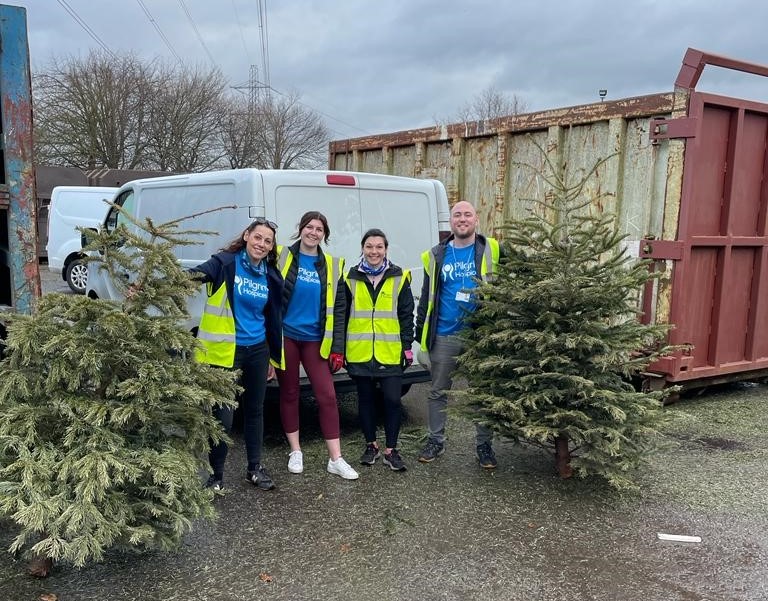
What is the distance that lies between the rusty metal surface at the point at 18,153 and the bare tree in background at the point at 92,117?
83.5 ft

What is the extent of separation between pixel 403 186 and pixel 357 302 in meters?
1.51

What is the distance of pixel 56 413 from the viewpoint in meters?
3.08

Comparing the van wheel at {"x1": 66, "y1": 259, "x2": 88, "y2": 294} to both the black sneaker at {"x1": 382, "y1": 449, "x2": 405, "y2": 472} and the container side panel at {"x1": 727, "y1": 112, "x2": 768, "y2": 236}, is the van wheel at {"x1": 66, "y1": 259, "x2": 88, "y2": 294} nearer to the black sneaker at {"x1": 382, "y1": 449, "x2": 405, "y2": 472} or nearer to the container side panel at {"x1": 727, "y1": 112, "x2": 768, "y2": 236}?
the black sneaker at {"x1": 382, "y1": 449, "x2": 405, "y2": 472}

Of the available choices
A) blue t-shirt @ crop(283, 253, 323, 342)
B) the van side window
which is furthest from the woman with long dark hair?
the van side window

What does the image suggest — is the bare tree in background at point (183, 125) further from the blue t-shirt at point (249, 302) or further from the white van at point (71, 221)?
the blue t-shirt at point (249, 302)

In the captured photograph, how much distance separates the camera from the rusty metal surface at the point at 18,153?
351 cm

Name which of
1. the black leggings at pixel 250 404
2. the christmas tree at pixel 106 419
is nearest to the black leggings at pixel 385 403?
the black leggings at pixel 250 404

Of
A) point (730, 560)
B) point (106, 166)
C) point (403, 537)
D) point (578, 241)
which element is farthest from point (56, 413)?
point (106, 166)

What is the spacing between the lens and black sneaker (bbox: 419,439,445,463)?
483cm

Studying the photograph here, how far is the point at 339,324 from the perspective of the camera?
14.8 feet

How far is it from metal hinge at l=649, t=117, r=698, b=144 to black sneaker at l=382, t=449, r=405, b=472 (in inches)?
137

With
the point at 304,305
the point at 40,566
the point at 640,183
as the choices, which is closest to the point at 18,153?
the point at 304,305

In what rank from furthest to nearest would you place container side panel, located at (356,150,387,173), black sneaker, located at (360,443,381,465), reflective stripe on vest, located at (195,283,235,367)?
1. container side panel, located at (356,150,387,173)
2. black sneaker, located at (360,443,381,465)
3. reflective stripe on vest, located at (195,283,235,367)

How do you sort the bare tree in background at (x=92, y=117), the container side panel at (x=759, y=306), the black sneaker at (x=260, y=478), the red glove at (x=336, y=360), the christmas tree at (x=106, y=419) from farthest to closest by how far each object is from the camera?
the bare tree in background at (x=92, y=117) < the container side panel at (x=759, y=306) < the red glove at (x=336, y=360) < the black sneaker at (x=260, y=478) < the christmas tree at (x=106, y=419)
